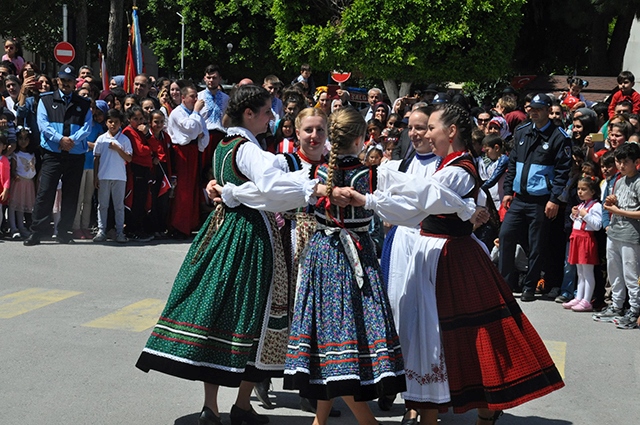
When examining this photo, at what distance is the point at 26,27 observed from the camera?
102 feet

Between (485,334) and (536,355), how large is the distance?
1.09 feet

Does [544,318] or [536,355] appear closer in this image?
[536,355]

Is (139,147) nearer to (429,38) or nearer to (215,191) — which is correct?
(215,191)

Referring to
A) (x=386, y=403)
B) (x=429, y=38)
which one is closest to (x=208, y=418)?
(x=386, y=403)

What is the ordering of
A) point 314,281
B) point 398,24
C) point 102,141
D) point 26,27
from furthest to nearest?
point 26,27
point 398,24
point 102,141
point 314,281

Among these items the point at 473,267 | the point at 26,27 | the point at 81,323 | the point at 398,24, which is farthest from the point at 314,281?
the point at 26,27

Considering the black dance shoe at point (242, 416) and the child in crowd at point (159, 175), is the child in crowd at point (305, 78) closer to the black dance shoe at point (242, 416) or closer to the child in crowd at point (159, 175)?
the child in crowd at point (159, 175)

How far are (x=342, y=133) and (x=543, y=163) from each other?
4.94 meters

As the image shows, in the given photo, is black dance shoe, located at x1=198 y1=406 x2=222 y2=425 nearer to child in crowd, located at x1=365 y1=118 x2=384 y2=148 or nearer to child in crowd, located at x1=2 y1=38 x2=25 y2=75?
child in crowd, located at x1=365 y1=118 x2=384 y2=148

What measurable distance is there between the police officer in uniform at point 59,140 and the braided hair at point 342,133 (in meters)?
6.94

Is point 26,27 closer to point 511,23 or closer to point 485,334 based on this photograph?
point 511,23

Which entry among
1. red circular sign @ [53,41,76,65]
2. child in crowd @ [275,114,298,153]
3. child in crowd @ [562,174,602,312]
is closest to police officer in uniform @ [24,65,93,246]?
child in crowd @ [275,114,298,153]

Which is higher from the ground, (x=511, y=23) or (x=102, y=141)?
(x=511, y=23)

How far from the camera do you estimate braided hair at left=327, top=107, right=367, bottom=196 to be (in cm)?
477
